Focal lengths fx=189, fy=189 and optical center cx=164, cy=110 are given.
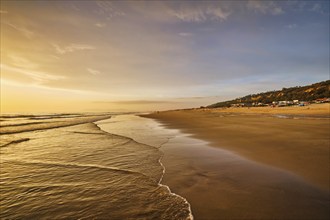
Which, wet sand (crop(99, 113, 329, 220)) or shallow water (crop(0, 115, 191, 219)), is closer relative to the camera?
wet sand (crop(99, 113, 329, 220))

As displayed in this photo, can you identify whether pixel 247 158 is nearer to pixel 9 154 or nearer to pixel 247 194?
pixel 247 194

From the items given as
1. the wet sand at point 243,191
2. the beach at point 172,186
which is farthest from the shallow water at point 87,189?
the wet sand at point 243,191

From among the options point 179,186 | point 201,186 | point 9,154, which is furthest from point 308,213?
point 9,154

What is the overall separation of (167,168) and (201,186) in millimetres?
1821

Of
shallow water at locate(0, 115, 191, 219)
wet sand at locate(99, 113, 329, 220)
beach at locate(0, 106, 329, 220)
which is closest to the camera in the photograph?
wet sand at locate(99, 113, 329, 220)

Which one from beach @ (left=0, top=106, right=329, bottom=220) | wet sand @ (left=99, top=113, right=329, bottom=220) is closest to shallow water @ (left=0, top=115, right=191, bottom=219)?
beach @ (left=0, top=106, right=329, bottom=220)

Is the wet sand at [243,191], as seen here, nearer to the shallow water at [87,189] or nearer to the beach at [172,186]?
the beach at [172,186]

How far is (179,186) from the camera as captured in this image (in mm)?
4773

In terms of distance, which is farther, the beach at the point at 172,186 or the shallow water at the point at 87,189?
the shallow water at the point at 87,189

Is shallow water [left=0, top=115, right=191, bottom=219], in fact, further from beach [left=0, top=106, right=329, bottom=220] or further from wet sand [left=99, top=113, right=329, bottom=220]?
wet sand [left=99, top=113, right=329, bottom=220]

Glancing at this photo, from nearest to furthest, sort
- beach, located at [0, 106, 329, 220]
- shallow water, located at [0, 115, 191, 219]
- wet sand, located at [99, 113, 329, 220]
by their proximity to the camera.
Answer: wet sand, located at [99, 113, 329, 220]
beach, located at [0, 106, 329, 220]
shallow water, located at [0, 115, 191, 219]

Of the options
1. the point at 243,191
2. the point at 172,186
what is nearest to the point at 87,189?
the point at 172,186

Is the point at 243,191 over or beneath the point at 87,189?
over

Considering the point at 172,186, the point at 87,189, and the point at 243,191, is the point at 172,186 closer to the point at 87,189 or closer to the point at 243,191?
the point at 243,191
